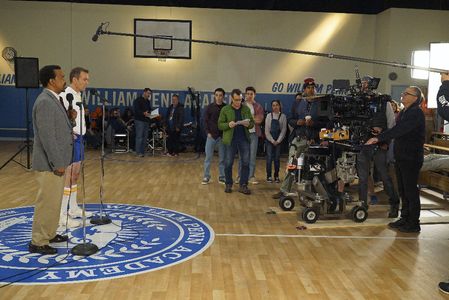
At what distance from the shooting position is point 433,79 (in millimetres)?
10094

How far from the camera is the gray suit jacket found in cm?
408

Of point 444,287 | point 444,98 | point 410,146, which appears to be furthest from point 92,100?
point 444,287

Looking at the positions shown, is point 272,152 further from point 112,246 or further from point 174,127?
point 174,127

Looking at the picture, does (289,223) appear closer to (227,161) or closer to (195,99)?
(227,161)

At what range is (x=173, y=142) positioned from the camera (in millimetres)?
12367

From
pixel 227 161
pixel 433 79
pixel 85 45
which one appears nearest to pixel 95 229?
pixel 227 161

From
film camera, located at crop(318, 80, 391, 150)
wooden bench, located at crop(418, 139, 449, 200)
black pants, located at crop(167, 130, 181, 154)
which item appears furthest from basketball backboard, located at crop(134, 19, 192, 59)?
film camera, located at crop(318, 80, 391, 150)

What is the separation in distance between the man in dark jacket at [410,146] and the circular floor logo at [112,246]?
2210 millimetres

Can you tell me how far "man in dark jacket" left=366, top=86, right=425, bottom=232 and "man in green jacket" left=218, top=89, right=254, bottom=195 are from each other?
7.64 ft

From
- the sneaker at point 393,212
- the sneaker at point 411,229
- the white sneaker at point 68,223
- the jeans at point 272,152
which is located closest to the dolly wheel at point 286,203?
the sneaker at point 393,212

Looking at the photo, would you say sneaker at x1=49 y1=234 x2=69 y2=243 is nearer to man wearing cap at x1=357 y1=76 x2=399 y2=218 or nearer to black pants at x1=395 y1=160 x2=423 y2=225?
man wearing cap at x1=357 y1=76 x2=399 y2=218

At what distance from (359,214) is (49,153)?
357cm

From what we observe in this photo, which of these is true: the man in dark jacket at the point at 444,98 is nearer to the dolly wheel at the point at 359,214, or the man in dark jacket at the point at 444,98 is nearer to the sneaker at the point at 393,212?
the dolly wheel at the point at 359,214

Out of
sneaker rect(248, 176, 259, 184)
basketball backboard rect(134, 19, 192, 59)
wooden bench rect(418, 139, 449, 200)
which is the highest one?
basketball backboard rect(134, 19, 192, 59)
